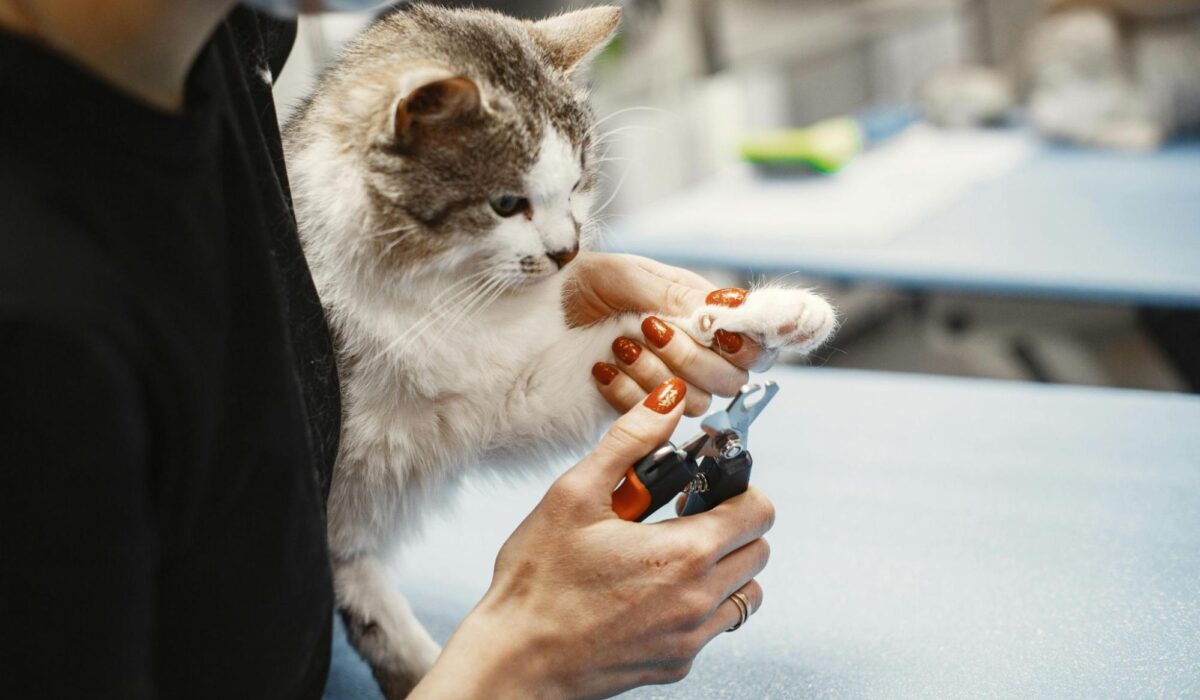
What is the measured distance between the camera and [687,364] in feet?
2.22

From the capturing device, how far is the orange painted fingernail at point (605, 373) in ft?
2.36

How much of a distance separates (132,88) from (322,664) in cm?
37

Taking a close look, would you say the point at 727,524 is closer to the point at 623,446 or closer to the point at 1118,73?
the point at 623,446

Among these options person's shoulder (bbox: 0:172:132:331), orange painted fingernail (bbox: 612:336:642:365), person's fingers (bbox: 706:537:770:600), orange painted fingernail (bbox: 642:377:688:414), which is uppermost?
person's shoulder (bbox: 0:172:132:331)

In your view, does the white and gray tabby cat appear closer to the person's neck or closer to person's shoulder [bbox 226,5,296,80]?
person's shoulder [bbox 226,5,296,80]

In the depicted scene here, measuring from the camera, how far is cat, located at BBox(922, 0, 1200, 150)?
1.90 metres

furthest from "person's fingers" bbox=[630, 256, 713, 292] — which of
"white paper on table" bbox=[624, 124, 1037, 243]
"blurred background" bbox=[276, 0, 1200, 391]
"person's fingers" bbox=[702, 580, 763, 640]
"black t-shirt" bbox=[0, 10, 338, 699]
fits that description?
"white paper on table" bbox=[624, 124, 1037, 243]

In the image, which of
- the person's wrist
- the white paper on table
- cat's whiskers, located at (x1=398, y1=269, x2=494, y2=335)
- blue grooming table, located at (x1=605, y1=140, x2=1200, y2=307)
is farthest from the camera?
the white paper on table

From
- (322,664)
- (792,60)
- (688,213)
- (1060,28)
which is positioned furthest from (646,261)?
(792,60)

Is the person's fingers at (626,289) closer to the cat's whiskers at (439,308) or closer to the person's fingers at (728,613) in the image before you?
the cat's whiskers at (439,308)

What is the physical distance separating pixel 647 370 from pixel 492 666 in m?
0.23

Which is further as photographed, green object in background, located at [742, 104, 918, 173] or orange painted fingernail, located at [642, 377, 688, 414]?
green object in background, located at [742, 104, 918, 173]

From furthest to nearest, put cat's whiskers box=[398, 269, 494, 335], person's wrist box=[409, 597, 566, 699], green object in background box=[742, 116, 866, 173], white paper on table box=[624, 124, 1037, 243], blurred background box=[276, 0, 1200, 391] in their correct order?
green object in background box=[742, 116, 866, 173] < white paper on table box=[624, 124, 1037, 243] < blurred background box=[276, 0, 1200, 391] < cat's whiskers box=[398, 269, 494, 335] < person's wrist box=[409, 597, 566, 699]

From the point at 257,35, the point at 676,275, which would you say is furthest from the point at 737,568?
the point at 257,35
